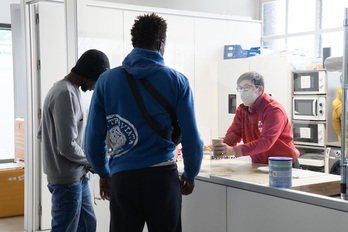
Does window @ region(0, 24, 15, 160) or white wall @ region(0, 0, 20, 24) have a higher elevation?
white wall @ region(0, 0, 20, 24)

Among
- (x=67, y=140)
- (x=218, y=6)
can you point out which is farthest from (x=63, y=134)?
(x=218, y=6)

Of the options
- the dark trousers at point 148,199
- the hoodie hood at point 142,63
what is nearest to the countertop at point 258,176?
the dark trousers at point 148,199

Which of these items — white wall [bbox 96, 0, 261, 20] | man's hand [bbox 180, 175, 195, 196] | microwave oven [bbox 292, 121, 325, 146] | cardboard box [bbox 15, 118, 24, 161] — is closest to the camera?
man's hand [bbox 180, 175, 195, 196]

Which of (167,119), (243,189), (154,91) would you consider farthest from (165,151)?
(243,189)

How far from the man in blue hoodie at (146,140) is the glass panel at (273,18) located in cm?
146

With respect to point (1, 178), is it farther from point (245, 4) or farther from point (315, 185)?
point (315, 185)

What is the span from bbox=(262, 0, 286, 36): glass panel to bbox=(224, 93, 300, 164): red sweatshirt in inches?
30.6

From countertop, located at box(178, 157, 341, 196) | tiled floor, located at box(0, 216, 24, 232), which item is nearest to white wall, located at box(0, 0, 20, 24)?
tiled floor, located at box(0, 216, 24, 232)

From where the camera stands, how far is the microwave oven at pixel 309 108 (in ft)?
8.55

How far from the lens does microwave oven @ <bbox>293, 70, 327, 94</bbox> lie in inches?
98.3

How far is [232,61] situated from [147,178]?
49.4 inches

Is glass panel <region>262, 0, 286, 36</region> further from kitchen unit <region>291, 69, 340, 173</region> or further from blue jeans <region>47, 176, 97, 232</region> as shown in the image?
blue jeans <region>47, 176, 97, 232</region>

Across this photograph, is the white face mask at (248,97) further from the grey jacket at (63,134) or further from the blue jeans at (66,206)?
the blue jeans at (66,206)

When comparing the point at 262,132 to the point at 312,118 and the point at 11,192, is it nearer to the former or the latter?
the point at 312,118
